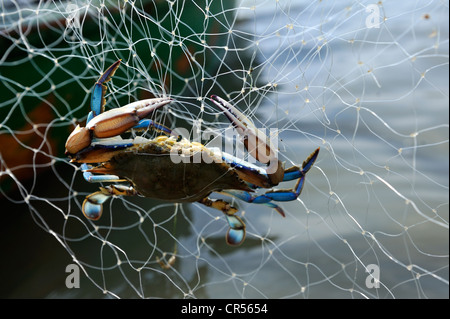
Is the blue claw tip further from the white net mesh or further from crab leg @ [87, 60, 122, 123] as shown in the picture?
crab leg @ [87, 60, 122, 123]

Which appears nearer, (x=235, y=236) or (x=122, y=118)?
(x=122, y=118)

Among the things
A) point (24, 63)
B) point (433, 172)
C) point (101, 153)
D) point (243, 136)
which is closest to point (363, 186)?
point (433, 172)

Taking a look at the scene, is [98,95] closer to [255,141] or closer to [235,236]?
[255,141]

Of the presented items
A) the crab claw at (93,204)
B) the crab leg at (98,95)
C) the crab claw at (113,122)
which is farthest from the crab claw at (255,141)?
the crab claw at (93,204)

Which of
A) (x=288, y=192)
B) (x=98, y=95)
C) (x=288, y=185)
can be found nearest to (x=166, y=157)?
(x=98, y=95)

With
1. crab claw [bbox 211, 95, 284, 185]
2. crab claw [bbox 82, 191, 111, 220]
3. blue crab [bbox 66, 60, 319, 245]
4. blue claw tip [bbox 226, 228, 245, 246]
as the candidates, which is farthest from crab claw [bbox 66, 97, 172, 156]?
blue claw tip [bbox 226, 228, 245, 246]

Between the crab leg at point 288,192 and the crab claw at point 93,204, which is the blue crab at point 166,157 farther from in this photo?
the crab claw at point 93,204
